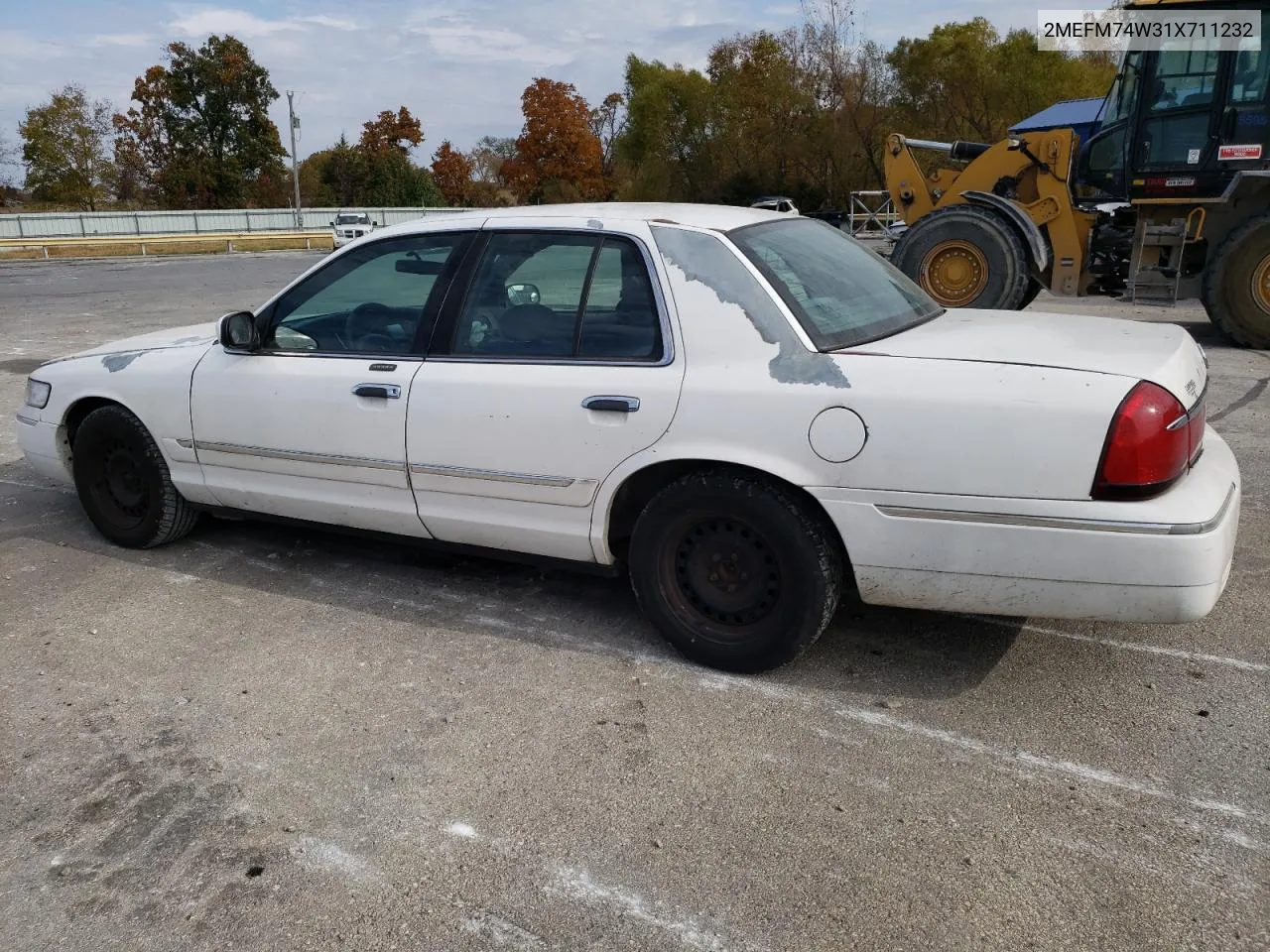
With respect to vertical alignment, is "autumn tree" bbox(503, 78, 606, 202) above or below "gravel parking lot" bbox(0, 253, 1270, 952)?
above

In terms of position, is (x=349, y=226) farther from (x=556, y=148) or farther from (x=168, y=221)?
(x=556, y=148)

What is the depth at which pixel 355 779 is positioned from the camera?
10.2 ft

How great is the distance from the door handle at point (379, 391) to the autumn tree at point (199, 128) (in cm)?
5799

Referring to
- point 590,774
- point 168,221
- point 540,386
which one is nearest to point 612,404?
point 540,386

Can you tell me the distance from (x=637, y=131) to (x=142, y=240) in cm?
2518

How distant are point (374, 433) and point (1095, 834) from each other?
2.88 meters

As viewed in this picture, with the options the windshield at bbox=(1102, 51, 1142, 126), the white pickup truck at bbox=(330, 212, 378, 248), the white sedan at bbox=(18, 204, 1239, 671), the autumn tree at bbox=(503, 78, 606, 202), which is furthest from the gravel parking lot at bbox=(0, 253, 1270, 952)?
the autumn tree at bbox=(503, 78, 606, 202)

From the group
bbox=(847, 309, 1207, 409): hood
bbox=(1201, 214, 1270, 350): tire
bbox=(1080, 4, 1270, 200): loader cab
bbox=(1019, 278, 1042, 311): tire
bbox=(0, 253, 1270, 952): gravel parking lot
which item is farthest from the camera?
bbox=(1019, 278, 1042, 311): tire

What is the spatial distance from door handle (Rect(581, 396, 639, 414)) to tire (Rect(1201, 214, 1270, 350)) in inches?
359

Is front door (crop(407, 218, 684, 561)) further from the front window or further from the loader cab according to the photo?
the loader cab

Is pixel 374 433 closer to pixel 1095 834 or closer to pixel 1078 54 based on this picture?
pixel 1095 834

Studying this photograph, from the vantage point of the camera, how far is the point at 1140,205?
10828 mm

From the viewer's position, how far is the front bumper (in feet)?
17.1

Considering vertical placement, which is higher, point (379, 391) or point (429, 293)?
point (429, 293)
